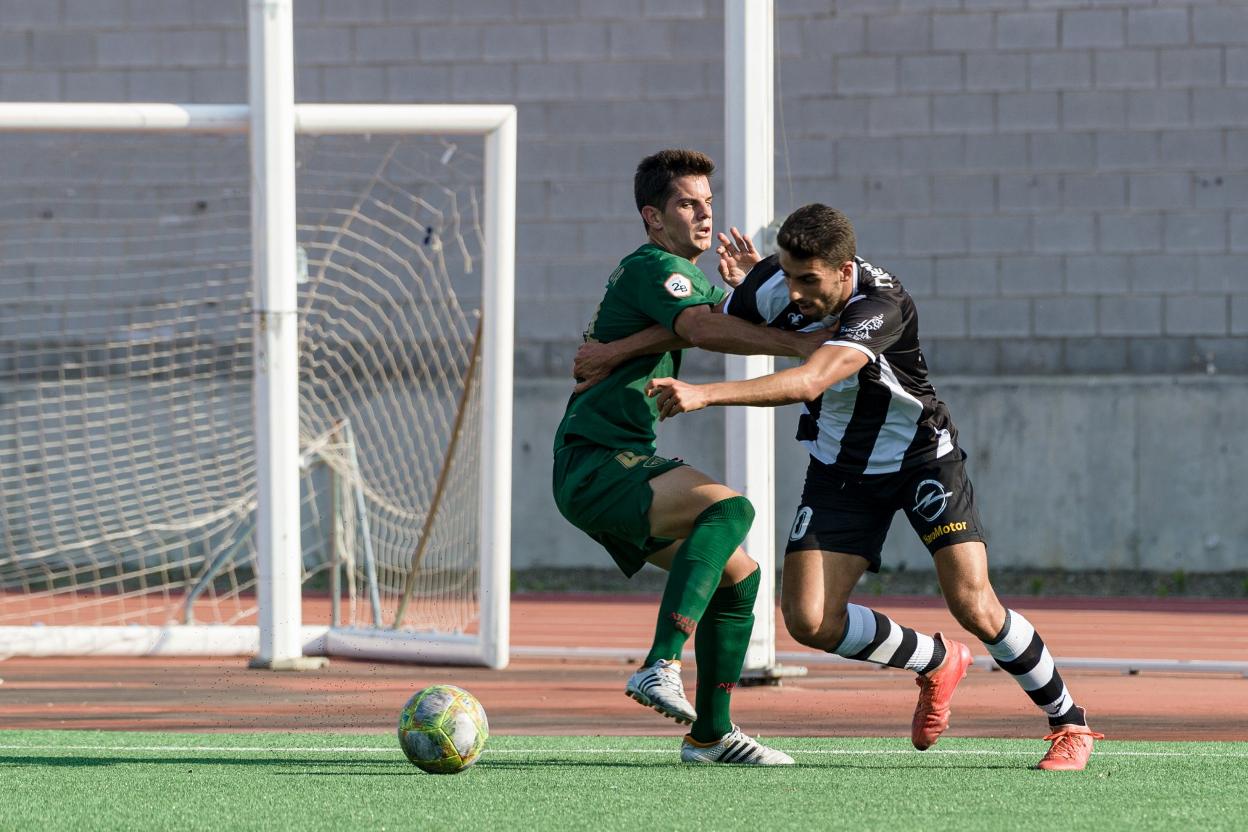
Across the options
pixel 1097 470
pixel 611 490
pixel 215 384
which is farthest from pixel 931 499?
pixel 215 384

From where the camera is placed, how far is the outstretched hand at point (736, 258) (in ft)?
18.9

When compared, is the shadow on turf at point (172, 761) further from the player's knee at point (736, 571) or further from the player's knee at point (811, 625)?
the player's knee at point (811, 625)

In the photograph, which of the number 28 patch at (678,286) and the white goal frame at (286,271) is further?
the white goal frame at (286,271)

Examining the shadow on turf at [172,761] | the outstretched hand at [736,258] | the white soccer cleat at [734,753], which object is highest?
the outstretched hand at [736,258]

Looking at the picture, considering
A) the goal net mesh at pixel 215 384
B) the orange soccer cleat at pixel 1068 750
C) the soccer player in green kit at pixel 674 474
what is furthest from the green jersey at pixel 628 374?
the goal net mesh at pixel 215 384

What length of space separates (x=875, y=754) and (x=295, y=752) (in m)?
2.00

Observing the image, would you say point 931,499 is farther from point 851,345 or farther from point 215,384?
point 215,384

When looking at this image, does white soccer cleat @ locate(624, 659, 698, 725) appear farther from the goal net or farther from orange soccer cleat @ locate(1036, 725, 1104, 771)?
the goal net

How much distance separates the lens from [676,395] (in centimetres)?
459

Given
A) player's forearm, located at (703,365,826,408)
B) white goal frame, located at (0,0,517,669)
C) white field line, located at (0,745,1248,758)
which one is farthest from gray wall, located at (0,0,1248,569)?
player's forearm, located at (703,365,826,408)

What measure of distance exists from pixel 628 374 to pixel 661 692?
3.79ft

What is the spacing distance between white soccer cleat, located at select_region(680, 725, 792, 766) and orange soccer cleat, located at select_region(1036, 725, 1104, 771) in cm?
81

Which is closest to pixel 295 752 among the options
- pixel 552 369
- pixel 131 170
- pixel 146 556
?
pixel 146 556

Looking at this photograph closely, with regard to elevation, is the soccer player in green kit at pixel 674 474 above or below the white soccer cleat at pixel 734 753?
above
